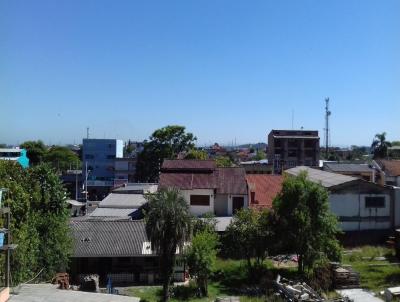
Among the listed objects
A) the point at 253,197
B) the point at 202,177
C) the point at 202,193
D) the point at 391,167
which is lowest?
the point at 253,197

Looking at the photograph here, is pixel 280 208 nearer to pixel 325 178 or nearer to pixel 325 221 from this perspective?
pixel 325 221

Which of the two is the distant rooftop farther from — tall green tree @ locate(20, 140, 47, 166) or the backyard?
tall green tree @ locate(20, 140, 47, 166)

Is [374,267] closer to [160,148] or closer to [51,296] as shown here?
[51,296]

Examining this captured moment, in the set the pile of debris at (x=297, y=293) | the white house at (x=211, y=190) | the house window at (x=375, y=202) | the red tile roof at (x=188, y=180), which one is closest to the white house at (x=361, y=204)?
the house window at (x=375, y=202)

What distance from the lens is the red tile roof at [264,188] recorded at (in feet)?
143

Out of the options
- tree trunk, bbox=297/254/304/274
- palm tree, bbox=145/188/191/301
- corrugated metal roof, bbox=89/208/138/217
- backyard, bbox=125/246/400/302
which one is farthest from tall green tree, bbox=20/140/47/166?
tree trunk, bbox=297/254/304/274

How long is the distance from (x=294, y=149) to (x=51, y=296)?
86974mm

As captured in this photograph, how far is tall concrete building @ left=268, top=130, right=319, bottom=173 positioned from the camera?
99.3 metres

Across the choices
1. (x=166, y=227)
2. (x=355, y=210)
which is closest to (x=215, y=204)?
(x=355, y=210)

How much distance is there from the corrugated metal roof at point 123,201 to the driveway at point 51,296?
22398mm

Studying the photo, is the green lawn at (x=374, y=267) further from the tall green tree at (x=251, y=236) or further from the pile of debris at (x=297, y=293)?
the tall green tree at (x=251, y=236)

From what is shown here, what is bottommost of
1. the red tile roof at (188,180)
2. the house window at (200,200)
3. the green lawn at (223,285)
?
the green lawn at (223,285)

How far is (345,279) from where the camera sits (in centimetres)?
2650

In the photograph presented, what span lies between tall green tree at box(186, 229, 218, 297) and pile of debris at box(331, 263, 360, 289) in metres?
6.96
